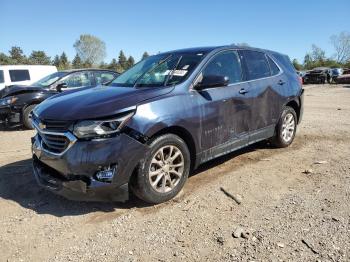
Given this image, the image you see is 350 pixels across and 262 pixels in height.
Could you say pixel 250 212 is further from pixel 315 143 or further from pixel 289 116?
pixel 315 143

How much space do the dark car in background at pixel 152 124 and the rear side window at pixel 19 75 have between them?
10.4 metres

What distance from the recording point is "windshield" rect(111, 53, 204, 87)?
4.80m

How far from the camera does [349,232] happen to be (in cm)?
353

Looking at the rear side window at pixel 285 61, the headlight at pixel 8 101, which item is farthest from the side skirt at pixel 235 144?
the headlight at pixel 8 101

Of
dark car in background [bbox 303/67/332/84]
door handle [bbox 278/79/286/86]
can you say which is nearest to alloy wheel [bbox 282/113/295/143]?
door handle [bbox 278/79/286/86]

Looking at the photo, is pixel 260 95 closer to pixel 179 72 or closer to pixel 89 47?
pixel 179 72

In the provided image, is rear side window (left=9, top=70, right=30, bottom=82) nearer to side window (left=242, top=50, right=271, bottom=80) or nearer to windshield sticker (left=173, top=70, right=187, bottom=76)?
side window (left=242, top=50, right=271, bottom=80)

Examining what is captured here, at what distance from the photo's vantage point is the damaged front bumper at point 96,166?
382cm

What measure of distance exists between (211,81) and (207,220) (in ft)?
5.64

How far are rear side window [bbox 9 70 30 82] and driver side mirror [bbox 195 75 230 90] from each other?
11.9m

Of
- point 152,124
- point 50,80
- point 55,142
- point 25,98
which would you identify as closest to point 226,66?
point 152,124

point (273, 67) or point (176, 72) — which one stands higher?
point (176, 72)

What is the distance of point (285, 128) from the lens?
6.66 metres

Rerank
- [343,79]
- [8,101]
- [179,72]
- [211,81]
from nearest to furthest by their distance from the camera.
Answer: [211,81]
[179,72]
[8,101]
[343,79]
